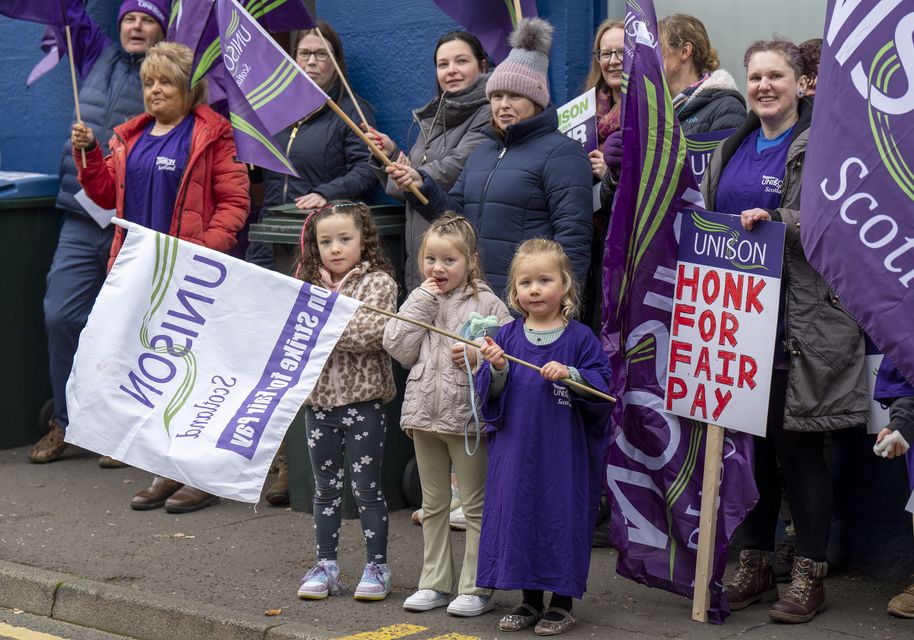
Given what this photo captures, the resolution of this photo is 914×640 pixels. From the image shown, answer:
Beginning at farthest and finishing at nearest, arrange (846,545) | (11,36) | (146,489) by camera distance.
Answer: (11,36) → (146,489) → (846,545)

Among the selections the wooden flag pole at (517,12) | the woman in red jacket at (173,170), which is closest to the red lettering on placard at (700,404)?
the wooden flag pole at (517,12)

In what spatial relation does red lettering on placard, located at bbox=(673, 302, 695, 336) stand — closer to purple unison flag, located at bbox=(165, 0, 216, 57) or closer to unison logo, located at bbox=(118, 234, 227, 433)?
unison logo, located at bbox=(118, 234, 227, 433)

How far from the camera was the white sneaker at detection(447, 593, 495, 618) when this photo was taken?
5.62 meters

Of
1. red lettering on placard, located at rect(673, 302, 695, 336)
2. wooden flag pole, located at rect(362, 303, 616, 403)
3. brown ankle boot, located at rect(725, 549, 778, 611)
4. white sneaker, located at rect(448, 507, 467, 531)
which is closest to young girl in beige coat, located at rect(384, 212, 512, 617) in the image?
wooden flag pole, located at rect(362, 303, 616, 403)

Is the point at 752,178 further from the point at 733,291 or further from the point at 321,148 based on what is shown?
the point at 321,148

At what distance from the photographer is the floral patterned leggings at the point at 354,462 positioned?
5.95 m

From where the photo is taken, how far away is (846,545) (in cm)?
621

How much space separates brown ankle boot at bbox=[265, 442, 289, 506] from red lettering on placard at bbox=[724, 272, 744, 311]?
2.92 metres

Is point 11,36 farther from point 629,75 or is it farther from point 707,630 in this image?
point 707,630

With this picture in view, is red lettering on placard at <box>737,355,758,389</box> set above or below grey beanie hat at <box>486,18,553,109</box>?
below

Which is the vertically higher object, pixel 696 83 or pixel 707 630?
pixel 696 83

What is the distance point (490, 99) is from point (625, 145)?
1.11 m

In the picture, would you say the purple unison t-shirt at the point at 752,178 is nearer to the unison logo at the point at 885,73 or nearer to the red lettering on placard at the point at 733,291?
the red lettering on placard at the point at 733,291

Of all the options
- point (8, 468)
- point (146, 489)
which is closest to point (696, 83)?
point (146, 489)
